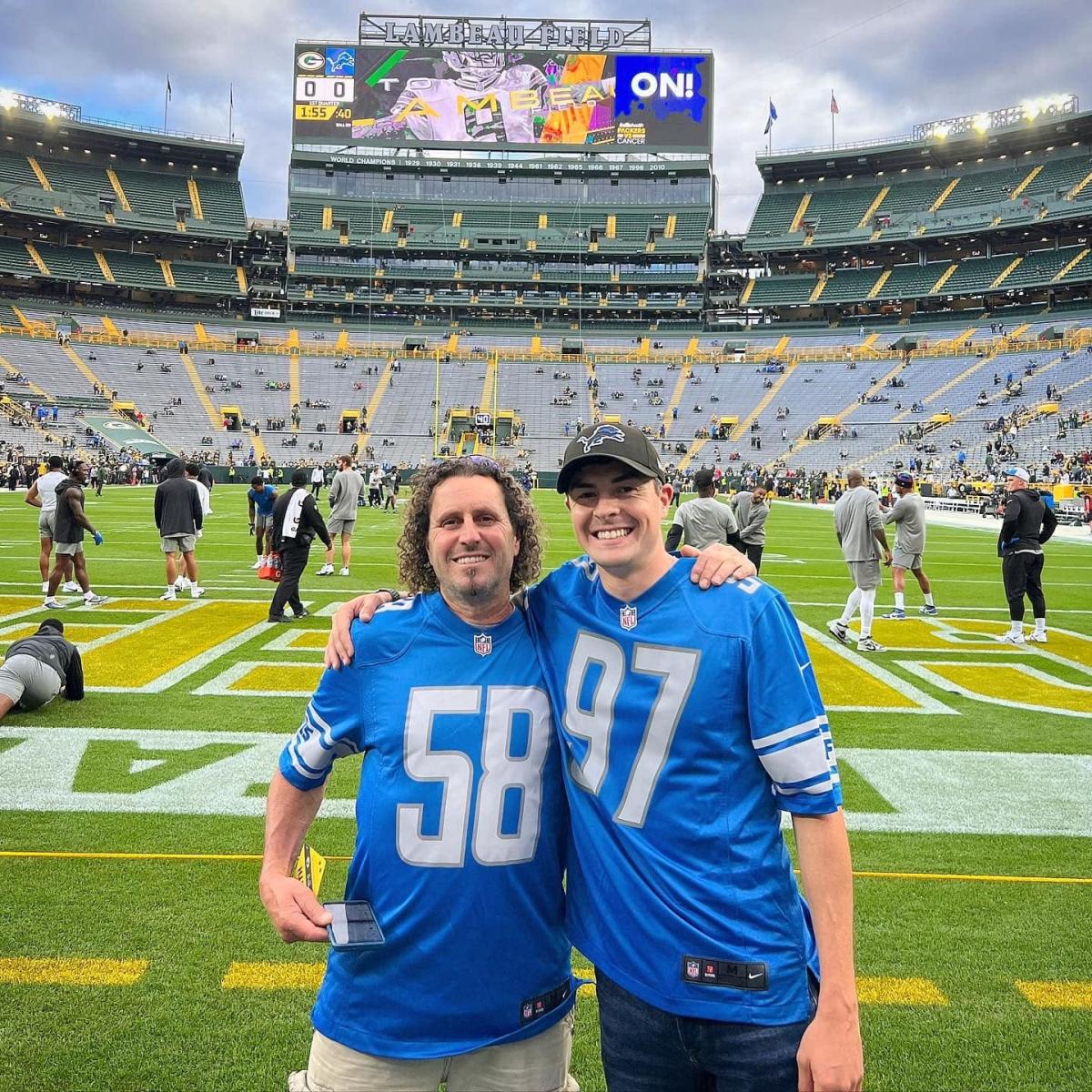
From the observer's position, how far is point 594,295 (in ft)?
238

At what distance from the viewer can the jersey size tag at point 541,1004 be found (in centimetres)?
179

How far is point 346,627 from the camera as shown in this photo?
2016 millimetres

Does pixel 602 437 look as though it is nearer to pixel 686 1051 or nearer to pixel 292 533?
pixel 686 1051

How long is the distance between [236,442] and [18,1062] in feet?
177

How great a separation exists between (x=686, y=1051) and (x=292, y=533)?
8746 millimetres

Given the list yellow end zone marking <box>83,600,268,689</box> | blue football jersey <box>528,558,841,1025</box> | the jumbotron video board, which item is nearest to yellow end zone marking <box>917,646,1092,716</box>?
blue football jersey <box>528,558,841,1025</box>

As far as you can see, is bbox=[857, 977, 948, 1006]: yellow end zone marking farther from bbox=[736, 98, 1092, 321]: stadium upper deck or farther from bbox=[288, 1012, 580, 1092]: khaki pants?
bbox=[736, 98, 1092, 321]: stadium upper deck

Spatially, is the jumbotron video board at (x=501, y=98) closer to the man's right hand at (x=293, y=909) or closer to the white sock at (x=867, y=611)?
the white sock at (x=867, y=611)

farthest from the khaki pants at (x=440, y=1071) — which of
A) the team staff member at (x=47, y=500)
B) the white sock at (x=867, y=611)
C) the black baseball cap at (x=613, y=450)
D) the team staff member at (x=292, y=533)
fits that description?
the team staff member at (x=47, y=500)

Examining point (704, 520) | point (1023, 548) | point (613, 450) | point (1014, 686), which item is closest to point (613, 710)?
point (613, 450)

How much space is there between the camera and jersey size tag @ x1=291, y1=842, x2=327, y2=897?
6.23ft

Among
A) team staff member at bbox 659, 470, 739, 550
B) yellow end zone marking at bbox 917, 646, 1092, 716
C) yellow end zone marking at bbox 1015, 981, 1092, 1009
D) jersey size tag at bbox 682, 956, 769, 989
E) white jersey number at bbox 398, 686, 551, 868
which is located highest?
team staff member at bbox 659, 470, 739, 550

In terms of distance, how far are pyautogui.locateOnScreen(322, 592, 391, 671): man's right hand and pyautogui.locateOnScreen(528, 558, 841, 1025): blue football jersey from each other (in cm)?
53

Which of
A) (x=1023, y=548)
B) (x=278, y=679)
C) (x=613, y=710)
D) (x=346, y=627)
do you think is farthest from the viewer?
(x=1023, y=548)
